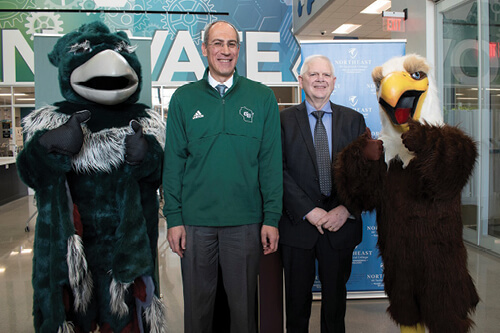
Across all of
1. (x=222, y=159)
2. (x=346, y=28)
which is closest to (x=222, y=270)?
(x=222, y=159)

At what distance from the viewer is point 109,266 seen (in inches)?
73.5

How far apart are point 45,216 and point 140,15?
23.4 feet

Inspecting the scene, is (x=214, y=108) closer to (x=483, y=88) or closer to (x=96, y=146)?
(x=96, y=146)

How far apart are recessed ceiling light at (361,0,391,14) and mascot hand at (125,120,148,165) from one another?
6.62 meters

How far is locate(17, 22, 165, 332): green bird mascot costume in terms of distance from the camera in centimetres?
173

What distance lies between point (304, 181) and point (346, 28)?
7.92m

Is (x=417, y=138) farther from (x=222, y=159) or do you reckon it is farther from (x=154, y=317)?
(x=154, y=317)

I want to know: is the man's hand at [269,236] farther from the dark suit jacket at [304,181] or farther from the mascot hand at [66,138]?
the mascot hand at [66,138]

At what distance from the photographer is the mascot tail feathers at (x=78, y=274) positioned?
5.69ft

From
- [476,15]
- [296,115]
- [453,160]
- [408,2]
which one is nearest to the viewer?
[453,160]

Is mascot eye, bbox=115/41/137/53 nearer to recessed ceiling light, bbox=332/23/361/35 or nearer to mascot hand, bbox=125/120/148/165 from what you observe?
mascot hand, bbox=125/120/148/165

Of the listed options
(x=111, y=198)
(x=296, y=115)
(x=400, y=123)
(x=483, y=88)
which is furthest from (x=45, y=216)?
(x=483, y=88)

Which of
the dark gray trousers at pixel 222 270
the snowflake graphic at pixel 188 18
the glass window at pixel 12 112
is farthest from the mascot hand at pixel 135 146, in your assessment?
the glass window at pixel 12 112

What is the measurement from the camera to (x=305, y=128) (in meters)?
1.98
